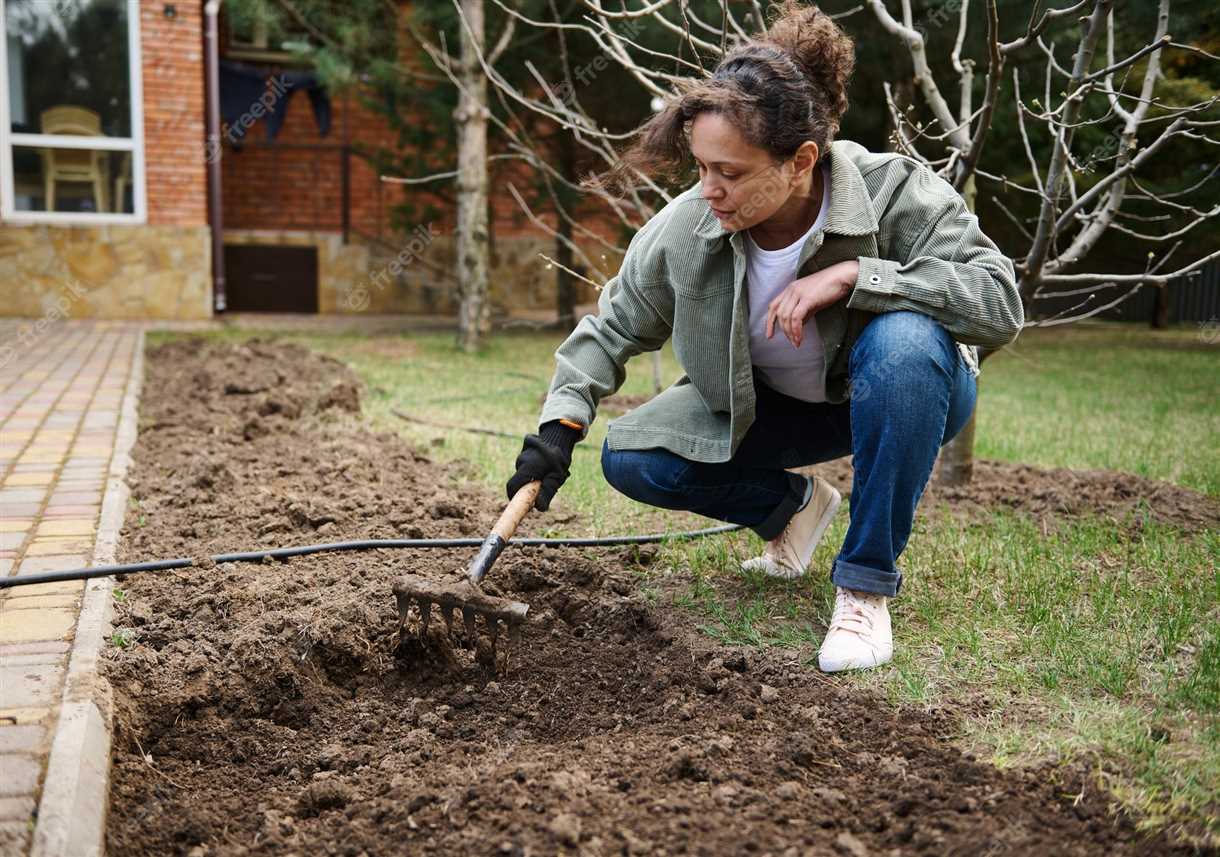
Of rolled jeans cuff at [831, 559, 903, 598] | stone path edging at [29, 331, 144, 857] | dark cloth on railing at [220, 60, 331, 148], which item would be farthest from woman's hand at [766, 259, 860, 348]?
dark cloth on railing at [220, 60, 331, 148]

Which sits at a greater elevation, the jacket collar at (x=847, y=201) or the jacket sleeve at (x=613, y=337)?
the jacket collar at (x=847, y=201)

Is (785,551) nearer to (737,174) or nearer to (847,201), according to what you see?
(847,201)

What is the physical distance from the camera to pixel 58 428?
16.3 feet

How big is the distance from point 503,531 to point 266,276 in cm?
1128

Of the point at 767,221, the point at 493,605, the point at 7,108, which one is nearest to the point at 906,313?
the point at 767,221

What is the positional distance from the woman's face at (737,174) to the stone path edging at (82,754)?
5.38 feet

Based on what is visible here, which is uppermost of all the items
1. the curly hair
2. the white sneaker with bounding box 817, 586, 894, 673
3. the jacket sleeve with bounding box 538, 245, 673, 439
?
the curly hair

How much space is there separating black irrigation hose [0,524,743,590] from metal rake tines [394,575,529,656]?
0.62 meters

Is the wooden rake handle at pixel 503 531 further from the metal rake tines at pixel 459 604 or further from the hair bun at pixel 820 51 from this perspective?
the hair bun at pixel 820 51

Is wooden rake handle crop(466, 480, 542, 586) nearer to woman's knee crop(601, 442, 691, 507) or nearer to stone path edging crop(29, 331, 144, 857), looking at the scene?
woman's knee crop(601, 442, 691, 507)

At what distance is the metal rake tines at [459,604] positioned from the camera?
8.05ft

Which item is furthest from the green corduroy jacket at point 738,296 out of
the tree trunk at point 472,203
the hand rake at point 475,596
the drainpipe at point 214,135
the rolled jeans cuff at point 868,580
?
the drainpipe at point 214,135

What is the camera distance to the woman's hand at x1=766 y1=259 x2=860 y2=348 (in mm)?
2396

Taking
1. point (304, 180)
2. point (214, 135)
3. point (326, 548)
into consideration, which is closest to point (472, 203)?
point (214, 135)
